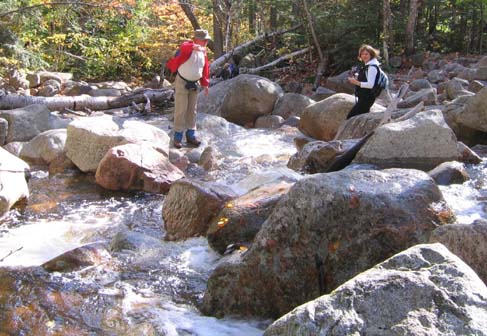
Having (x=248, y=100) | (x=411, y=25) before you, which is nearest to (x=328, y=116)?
(x=248, y=100)

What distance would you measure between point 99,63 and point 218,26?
175 inches

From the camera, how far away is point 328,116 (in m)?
10.3

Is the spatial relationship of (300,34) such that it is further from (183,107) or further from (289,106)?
(183,107)

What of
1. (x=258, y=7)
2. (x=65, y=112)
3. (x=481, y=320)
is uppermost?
(x=258, y=7)

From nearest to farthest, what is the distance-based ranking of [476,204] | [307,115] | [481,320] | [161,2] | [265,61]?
[481,320]
[476,204]
[307,115]
[265,61]
[161,2]

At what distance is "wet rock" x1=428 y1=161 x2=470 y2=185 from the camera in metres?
7.09

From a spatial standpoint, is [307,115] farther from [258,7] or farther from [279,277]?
[258,7]

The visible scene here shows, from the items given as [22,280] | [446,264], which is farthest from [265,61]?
[446,264]

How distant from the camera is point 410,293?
100 inches

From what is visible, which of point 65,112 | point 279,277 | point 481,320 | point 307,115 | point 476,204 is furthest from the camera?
point 65,112

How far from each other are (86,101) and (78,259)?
30.8ft

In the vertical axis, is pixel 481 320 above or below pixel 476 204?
above

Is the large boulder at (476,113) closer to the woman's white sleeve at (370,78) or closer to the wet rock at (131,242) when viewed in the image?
the woman's white sleeve at (370,78)

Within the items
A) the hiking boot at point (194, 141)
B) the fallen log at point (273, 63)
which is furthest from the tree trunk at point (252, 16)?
the hiking boot at point (194, 141)
